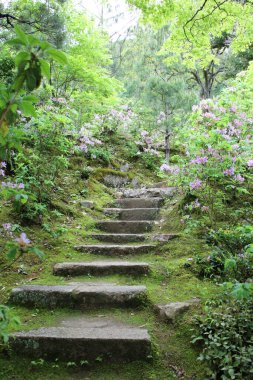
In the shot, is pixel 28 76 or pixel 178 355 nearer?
pixel 28 76

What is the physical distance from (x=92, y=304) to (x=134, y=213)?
295cm

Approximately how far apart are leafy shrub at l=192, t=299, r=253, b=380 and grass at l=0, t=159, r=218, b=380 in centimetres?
16

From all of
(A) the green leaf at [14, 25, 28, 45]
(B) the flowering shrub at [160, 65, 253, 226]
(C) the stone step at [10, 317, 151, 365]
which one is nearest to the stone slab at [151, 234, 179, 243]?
(B) the flowering shrub at [160, 65, 253, 226]

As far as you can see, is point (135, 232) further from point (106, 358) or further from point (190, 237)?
point (106, 358)

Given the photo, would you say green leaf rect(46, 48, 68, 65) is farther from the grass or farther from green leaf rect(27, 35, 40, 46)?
the grass

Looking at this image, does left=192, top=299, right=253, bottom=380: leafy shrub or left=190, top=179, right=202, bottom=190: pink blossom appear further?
left=190, top=179, right=202, bottom=190: pink blossom

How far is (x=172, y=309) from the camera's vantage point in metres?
2.97

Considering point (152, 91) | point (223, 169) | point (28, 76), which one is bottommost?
point (223, 169)

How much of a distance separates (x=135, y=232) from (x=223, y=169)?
2103mm

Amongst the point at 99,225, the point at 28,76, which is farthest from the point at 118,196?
the point at 28,76

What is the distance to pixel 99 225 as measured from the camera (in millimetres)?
5543

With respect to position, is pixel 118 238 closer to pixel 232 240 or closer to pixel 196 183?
pixel 196 183

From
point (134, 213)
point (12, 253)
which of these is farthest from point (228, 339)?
point (134, 213)

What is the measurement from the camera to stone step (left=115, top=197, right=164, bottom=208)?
6.47 metres
